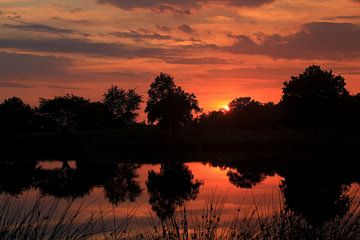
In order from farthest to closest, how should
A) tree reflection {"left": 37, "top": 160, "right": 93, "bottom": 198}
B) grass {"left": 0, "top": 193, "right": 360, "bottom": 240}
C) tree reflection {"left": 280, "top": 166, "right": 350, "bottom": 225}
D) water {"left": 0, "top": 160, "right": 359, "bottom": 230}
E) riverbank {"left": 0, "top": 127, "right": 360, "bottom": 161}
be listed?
riverbank {"left": 0, "top": 127, "right": 360, "bottom": 161}, tree reflection {"left": 37, "top": 160, "right": 93, "bottom": 198}, water {"left": 0, "top": 160, "right": 359, "bottom": 230}, tree reflection {"left": 280, "top": 166, "right": 350, "bottom": 225}, grass {"left": 0, "top": 193, "right": 360, "bottom": 240}

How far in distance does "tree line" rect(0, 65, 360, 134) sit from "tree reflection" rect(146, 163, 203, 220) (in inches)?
1459

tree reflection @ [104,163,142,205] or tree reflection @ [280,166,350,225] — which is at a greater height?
tree reflection @ [280,166,350,225]

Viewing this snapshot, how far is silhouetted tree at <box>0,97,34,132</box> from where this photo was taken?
124m

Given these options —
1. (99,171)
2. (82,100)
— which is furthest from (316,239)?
(82,100)

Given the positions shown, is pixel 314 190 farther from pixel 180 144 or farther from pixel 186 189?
pixel 180 144

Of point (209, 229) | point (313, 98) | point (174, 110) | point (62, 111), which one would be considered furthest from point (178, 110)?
point (209, 229)

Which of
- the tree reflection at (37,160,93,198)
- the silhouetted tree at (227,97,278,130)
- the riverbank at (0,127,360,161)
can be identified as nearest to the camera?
the tree reflection at (37,160,93,198)

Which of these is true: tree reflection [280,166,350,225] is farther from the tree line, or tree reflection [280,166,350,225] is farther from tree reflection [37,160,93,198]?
the tree line

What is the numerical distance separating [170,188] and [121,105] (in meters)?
111

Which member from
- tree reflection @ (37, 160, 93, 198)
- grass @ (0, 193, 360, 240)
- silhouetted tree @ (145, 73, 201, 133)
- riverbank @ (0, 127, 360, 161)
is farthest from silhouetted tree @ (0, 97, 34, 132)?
grass @ (0, 193, 360, 240)

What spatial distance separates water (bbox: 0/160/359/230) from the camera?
2556 cm

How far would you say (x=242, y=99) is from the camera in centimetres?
18688

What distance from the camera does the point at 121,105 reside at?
149 meters

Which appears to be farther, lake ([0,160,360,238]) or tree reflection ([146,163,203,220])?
tree reflection ([146,163,203,220])
